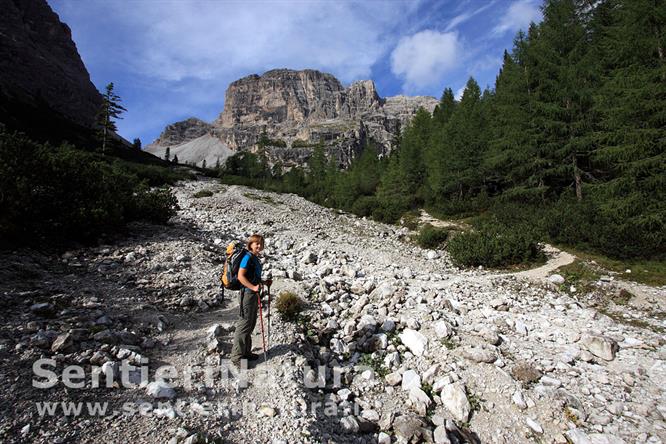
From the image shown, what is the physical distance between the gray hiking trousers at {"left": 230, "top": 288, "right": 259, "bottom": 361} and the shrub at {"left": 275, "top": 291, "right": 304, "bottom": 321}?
6.05 feet

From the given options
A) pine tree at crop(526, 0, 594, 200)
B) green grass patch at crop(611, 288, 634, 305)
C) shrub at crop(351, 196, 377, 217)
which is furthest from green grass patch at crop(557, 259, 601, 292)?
shrub at crop(351, 196, 377, 217)

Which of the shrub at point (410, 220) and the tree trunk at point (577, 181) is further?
the shrub at point (410, 220)

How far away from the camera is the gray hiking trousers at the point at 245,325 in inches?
213

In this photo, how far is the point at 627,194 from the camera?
12938mm

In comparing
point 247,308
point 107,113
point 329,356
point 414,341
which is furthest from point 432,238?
point 107,113

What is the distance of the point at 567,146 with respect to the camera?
17.8 meters

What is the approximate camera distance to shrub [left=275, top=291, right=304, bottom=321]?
7.39 m

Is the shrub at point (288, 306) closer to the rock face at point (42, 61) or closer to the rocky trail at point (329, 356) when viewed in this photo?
the rocky trail at point (329, 356)

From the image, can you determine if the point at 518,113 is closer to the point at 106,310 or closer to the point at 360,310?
the point at 360,310

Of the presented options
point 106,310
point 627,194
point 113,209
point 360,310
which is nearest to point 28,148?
point 113,209

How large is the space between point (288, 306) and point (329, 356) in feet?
5.52

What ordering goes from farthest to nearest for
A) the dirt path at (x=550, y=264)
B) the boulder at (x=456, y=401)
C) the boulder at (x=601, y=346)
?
the dirt path at (x=550, y=264) < the boulder at (x=601, y=346) < the boulder at (x=456, y=401)

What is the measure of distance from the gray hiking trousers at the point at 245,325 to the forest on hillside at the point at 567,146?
11.4 metres

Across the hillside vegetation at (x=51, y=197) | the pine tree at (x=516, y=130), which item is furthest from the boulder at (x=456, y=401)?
the pine tree at (x=516, y=130)
